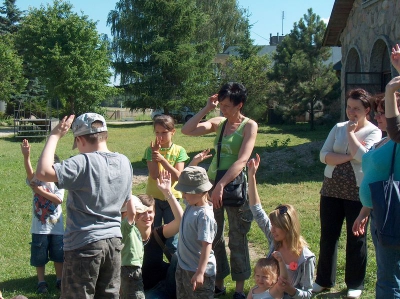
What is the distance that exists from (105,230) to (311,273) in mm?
1423

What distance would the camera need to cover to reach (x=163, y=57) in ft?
115

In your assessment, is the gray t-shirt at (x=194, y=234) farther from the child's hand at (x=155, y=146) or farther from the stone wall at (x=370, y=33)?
the stone wall at (x=370, y=33)

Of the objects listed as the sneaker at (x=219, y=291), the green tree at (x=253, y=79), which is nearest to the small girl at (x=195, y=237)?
the sneaker at (x=219, y=291)

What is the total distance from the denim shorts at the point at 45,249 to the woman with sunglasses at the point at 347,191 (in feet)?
7.86

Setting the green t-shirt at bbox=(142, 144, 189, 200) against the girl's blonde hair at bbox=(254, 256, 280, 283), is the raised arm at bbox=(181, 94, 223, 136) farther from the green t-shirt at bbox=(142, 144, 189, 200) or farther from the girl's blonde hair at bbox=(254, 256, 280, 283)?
the girl's blonde hair at bbox=(254, 256, 280, 283)

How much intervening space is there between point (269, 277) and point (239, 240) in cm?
102

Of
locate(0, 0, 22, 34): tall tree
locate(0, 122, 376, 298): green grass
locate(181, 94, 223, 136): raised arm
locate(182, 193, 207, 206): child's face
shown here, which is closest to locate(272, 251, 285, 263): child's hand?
locate(182, 193, 207, 206): child's face

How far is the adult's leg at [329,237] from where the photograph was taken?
4629mm

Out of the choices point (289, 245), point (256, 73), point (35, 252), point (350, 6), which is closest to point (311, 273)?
point (289, 245)

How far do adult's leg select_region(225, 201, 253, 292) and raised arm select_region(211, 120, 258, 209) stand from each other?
256mm

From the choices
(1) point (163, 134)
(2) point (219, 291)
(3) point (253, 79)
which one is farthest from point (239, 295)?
(3) point (253, 79)

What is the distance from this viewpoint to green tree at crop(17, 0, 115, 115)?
30125 mm

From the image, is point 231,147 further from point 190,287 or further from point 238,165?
point 190,287

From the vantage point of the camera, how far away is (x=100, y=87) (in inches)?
1240
